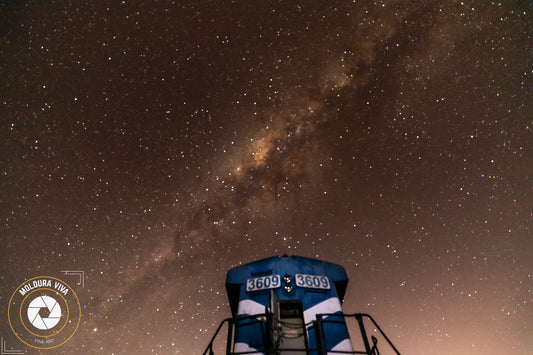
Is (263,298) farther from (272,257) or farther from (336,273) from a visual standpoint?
(336,273)

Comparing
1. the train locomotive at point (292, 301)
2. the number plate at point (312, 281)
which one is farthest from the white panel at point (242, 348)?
the number plate at point (312, 281)

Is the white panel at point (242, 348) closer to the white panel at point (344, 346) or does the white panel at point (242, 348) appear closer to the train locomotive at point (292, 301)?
the train locomotive at point (292, 301)

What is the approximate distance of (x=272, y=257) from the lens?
9430mm

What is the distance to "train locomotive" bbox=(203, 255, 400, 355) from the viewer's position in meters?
7.72

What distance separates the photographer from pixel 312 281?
8805 mm

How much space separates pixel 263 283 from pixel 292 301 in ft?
A: 3.11

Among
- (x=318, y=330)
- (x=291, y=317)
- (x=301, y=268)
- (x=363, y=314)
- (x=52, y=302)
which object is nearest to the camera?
(x=318, y=330)

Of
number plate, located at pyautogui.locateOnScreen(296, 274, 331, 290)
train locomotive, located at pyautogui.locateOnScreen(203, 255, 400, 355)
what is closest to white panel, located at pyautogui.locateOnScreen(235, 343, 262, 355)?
train locomotive, located at pyautogui.locateOnScreen(203, 255, 400, 355)

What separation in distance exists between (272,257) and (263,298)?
1.26 meters

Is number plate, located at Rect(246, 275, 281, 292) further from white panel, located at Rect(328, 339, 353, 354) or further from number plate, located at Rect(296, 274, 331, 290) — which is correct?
white panel, located at Rect(328, 339, 353, 354)

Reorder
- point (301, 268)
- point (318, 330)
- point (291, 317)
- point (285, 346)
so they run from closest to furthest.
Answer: point (318, 330), point (285, 346), point (291, 317), point (301, 268)

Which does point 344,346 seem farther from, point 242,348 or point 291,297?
point 242,348

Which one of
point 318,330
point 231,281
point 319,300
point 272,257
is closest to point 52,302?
point 231,281

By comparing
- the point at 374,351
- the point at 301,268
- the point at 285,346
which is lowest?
the point at 374,351
